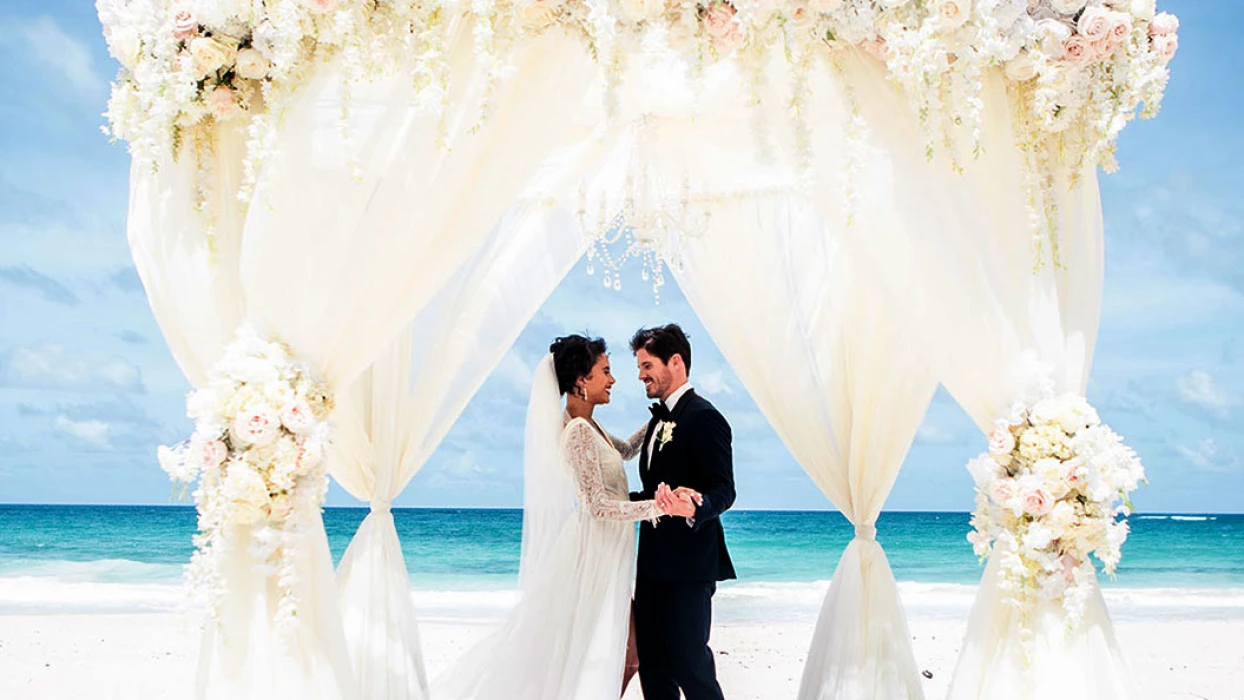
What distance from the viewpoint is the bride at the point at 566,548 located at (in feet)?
13.7

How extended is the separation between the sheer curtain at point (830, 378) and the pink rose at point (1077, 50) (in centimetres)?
153

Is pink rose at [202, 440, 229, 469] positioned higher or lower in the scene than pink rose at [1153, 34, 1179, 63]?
lower

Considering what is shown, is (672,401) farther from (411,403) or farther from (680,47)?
(680,47)

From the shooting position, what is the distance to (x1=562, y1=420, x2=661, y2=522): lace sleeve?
13.8 ft

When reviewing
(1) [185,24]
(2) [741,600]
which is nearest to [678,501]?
(1) [185,24]

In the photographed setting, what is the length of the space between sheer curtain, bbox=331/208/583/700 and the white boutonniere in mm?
843

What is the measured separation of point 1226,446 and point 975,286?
21.8 metres

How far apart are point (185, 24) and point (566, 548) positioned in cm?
245

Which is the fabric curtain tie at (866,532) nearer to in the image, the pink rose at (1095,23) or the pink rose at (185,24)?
the pink rose at (1095,23)

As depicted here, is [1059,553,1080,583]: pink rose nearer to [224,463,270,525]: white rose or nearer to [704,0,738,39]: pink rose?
[704,0,738,39]: pink rose

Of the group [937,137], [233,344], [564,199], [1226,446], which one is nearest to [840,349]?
[564,199]

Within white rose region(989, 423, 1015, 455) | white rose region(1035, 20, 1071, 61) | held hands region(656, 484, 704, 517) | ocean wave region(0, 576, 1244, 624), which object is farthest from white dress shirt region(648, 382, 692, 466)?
ocean wave region(0, 576, 1244, 624)

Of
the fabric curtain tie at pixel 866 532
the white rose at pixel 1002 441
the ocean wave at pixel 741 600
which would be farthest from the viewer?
the ocean wave at pixel 741 600

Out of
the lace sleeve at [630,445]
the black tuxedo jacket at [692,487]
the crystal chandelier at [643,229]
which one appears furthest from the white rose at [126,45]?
the lace sleeve at [630,445]
